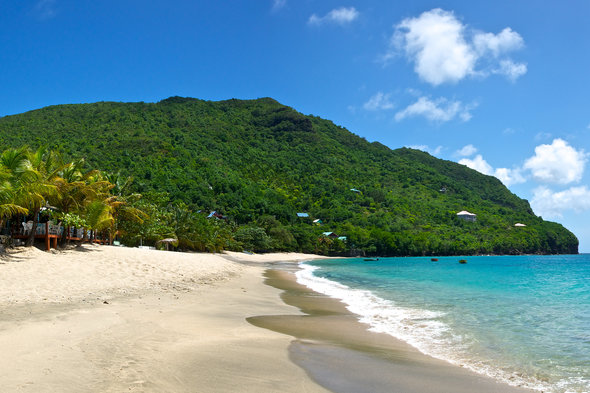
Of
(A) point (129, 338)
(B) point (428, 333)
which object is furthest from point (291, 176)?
(A) point (129, 338)

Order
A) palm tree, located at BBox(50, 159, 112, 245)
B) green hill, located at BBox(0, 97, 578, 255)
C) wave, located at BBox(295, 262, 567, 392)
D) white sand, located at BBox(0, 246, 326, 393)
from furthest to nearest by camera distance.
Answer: green hill, located at BBox(0, 97, 578, 255) < palm tree, located at BBox(50, 159, 112, 245) < wave, located at BBox(295, 262, 567, 392) < white sand, located at BBox(0, 246, 326, 393)

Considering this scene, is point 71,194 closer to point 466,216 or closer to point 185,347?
point 185,347

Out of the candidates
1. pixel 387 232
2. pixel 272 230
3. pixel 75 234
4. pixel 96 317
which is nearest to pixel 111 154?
pixel 272 230

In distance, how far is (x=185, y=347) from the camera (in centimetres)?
685

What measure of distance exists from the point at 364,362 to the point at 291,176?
113m

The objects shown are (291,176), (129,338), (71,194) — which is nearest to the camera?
(129,338)

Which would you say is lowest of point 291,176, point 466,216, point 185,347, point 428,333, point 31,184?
point 428,333

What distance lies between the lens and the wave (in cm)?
647

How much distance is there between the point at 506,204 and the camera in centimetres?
15238

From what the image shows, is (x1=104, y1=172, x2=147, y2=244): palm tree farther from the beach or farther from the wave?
the wave

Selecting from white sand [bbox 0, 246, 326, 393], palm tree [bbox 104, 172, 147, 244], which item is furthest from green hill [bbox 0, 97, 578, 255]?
white sand [bbox 0, 246, 326, 393]

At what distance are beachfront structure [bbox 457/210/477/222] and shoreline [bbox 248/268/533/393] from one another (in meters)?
122

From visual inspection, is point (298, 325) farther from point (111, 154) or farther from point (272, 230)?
point (111, 154)

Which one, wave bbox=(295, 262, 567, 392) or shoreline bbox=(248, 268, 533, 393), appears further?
wave bbox=(295, 262, 567, 392)
